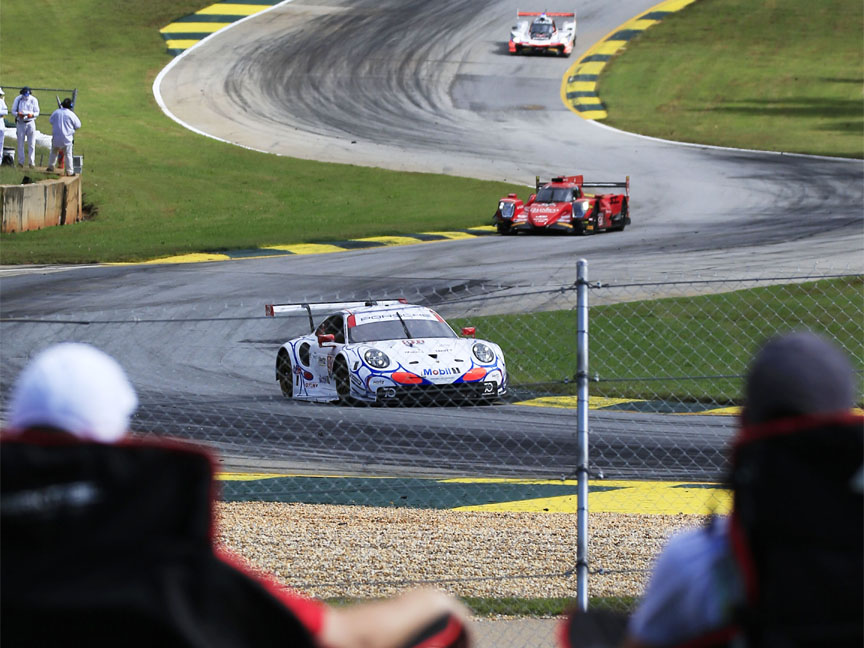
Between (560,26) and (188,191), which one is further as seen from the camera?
(560,26)

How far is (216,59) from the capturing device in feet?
136

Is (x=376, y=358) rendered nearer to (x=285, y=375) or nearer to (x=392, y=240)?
(x=285, y=375)

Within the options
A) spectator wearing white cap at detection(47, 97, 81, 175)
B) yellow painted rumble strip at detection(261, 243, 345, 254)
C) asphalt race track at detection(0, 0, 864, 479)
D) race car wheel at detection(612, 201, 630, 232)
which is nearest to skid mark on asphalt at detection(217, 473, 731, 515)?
asphalt race track at detection(0, 0, 864, 479)

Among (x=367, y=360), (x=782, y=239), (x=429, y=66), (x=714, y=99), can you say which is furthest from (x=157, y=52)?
(x=367, y=360)

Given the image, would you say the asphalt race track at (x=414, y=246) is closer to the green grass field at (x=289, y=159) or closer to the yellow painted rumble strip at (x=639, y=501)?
the yellow painted rumble strip at (x=639, y=501)

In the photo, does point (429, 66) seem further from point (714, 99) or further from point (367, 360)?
point (367, 360)

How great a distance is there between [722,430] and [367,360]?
3.49m

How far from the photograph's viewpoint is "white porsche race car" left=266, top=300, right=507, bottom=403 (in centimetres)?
1212

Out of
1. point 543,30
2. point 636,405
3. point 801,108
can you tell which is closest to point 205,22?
point 543,30

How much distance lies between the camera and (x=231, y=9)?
4709 cm

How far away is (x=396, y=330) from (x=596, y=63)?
31.7 meters

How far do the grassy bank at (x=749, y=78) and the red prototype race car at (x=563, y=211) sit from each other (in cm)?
1120

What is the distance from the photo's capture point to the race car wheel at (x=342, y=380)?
1231 centimetres

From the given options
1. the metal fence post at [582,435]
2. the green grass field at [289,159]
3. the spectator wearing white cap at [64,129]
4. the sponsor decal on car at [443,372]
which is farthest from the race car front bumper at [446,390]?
the spectator wearing white cap at [64,129]
